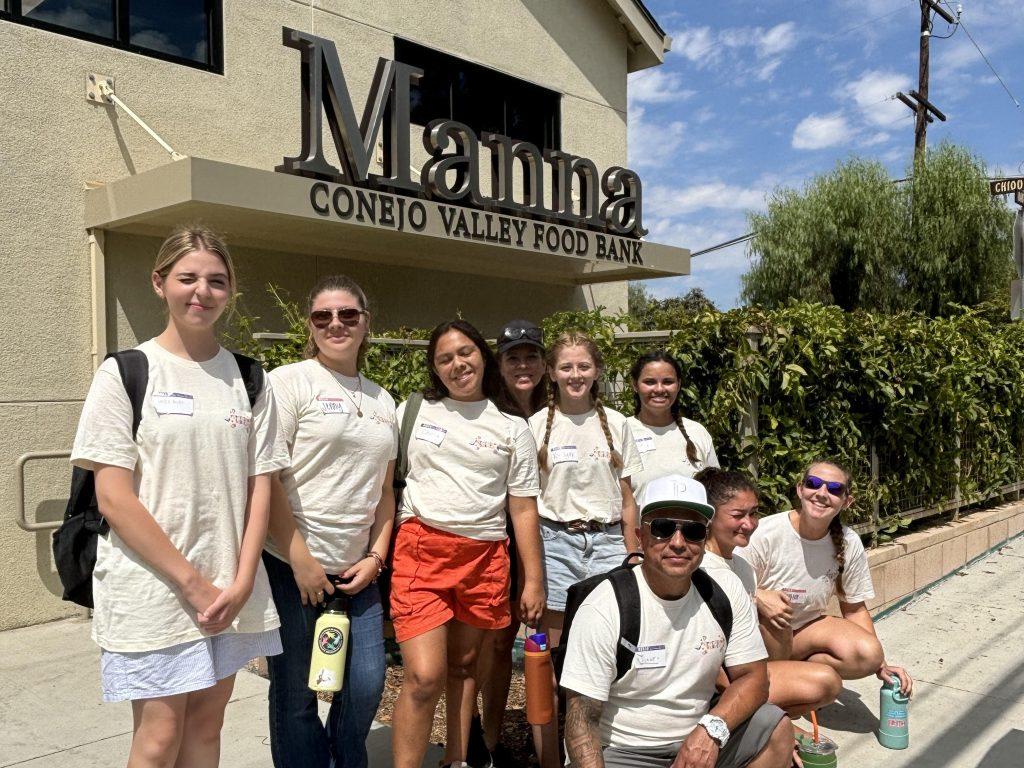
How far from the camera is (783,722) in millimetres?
3055

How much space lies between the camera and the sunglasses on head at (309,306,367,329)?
117 inches

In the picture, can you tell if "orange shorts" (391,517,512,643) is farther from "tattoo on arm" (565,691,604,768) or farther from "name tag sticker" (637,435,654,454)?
"name tag sticker" (637,435,654,454)

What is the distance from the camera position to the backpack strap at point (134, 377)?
2314 millimetres

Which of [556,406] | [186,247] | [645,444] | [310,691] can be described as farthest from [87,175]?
[310,691]

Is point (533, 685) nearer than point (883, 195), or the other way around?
point (533, 685)

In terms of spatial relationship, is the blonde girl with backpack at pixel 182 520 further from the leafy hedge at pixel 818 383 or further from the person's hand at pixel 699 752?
the leafy hedge at pixel 818 383

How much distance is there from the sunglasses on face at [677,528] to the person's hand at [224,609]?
1283mm

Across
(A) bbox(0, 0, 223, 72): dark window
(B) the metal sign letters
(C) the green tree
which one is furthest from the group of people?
(C) the green tree

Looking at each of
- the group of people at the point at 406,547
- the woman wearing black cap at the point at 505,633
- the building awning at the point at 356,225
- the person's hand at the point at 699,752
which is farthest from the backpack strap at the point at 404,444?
the building awning at the point at 356,225

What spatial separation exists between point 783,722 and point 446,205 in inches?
214

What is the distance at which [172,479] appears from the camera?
2342 mm

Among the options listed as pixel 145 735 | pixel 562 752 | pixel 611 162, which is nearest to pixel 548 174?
pixel 611 162

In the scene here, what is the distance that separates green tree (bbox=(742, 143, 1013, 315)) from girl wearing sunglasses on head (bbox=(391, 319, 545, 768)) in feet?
65.7

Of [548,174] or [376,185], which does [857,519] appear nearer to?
[376,185]
